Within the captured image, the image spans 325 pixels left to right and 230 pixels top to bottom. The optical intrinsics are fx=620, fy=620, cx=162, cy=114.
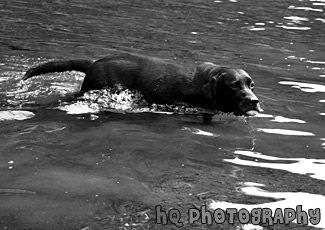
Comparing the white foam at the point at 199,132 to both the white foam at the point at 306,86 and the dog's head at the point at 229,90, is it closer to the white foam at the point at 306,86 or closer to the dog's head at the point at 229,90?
the dog's head at the point at 229,90

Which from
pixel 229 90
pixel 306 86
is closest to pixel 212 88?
pixel 229 90

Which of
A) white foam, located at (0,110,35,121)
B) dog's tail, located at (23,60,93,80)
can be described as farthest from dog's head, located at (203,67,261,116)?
white foam, located at (0,110,35,121)

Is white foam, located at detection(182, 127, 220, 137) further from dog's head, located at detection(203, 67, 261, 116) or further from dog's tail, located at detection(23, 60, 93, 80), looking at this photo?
dog's tail, located at detection(23, 60, 93, 80)

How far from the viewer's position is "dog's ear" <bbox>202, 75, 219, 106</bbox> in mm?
7387

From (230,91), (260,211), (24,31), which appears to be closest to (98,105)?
(230,91)

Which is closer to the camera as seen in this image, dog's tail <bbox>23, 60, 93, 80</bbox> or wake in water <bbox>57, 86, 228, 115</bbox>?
wake in water <bbox>57, 86, 228, 115</bbox>

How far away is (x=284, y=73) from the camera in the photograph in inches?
389

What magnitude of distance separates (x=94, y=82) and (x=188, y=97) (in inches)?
45.8

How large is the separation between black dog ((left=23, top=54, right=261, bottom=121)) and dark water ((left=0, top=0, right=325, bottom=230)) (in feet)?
1.03

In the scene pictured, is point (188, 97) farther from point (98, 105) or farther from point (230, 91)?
point (98, 105)

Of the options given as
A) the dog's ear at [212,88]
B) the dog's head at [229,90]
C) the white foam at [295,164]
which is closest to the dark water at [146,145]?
the white foam at [295,164]

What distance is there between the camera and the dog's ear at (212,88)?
739 cm

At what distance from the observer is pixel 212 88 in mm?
7402

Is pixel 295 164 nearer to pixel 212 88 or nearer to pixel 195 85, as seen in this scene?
pixel 212 88
